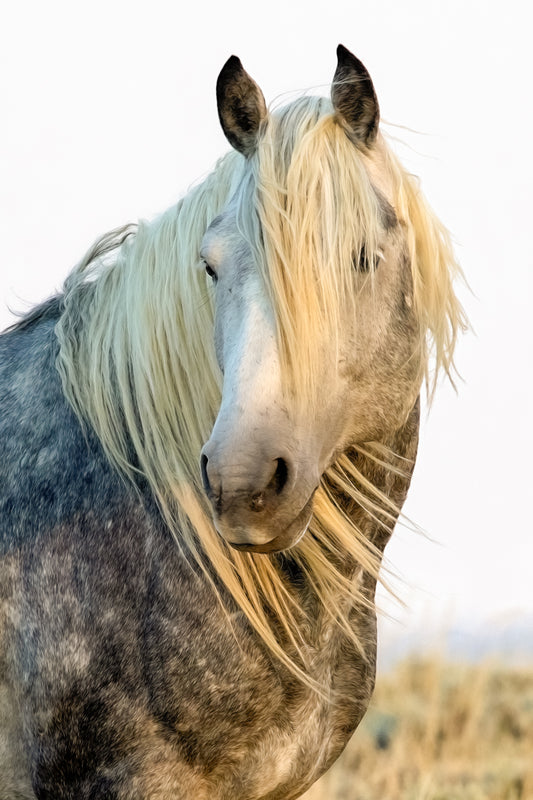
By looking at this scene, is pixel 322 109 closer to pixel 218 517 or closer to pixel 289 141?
pixel 289 141

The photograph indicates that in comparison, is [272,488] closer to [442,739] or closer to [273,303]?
[273,303]

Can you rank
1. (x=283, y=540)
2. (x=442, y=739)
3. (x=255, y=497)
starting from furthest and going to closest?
(x=442, y=739)
(x=283, y=540)
(x=255, y=497)

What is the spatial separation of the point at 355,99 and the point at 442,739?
514 centimetres

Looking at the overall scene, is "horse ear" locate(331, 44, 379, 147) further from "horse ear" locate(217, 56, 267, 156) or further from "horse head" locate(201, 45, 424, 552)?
"horse ear" locate(217, 56, 267, 156)

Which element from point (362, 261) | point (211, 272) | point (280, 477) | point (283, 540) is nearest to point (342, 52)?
point (362, 261)

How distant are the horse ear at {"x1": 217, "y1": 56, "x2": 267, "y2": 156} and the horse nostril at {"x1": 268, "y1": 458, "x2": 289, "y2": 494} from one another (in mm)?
1045

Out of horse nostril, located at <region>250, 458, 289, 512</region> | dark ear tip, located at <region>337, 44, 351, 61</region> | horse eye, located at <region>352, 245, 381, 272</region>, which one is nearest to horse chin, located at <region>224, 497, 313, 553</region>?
horse nostril, located at <region>250, 458, 289, 512</region>

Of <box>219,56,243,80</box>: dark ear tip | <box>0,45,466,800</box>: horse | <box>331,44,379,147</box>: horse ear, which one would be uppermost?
<box>219,56,243,80</box>: dark ear tip

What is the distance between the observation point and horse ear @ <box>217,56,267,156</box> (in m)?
2.88

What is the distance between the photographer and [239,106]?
2920mm

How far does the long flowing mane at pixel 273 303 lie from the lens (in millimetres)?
2693

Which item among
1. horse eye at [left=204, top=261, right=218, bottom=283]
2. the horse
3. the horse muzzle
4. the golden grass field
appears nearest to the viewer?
the horse muzzle

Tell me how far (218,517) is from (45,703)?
0.96m

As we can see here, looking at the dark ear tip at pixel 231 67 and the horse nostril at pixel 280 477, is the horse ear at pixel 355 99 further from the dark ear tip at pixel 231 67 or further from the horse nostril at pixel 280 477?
the horse nostril at pixel 280 477
